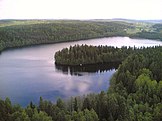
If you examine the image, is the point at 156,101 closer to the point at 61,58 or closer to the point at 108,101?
the point at 108,101

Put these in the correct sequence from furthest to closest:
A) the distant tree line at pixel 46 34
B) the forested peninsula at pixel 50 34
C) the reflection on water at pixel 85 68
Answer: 1. the forested peninsula at pixel 50 34
2. the distant tree line at pixel 46 34
3. the reflection on water at pixel 85 68

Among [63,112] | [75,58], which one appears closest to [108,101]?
[63,112]

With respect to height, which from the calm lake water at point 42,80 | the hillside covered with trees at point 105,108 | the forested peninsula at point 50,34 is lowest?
the calm lake water at point 42,80

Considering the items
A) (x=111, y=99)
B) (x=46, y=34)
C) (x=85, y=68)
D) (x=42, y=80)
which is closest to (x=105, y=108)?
(x=111, y=99)

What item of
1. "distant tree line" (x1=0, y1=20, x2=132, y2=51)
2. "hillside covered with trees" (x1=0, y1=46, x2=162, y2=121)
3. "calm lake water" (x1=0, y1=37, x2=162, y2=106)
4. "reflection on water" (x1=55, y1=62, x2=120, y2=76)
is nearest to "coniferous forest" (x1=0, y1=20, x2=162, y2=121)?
"hillside covered with trees" (x1=0, y1=46, x2=162, y2=121)

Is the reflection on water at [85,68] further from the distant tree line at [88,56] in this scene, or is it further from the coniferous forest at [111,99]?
the coniferous forest at [111,99]

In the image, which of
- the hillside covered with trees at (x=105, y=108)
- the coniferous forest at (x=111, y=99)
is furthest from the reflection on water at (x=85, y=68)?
the hillside covered with trees at (x=105, y=108)

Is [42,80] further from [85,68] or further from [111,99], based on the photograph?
[111,99]

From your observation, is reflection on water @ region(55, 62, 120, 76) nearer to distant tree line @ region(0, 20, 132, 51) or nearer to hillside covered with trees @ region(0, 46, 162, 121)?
hillside covered with trees @ region(0, 46, 162, 121)
